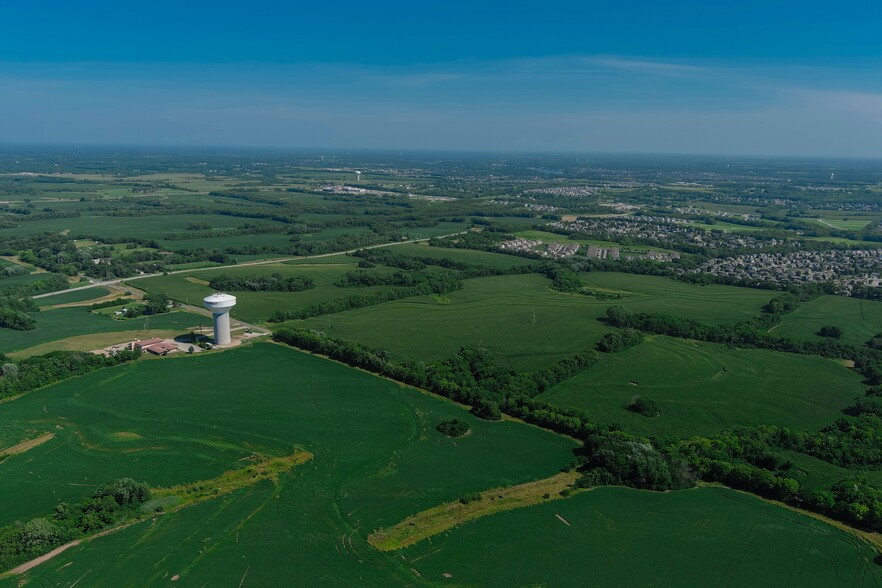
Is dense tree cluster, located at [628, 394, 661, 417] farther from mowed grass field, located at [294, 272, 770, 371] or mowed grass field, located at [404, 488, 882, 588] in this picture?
mowed grass field, located at [294, 272, 770, 371]

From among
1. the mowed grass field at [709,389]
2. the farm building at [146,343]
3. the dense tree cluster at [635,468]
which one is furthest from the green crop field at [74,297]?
the dense tree cluster at [635,468]

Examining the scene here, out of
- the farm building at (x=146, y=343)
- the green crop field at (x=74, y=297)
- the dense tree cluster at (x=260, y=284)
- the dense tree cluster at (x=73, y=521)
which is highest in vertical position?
the dense tree cluster at (x=260, y=284)

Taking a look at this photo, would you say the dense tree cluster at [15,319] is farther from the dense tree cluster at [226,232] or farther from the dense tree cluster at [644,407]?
the dense tree cluster at [644,407]

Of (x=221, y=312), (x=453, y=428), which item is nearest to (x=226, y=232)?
(x=221, y=312)

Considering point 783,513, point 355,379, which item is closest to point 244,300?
point 355,379

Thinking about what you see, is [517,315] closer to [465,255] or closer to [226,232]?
[465,255]

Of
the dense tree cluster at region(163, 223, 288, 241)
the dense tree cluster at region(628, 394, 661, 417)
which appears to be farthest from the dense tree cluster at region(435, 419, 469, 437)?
the dense tree cluster at region(163, 223, 288, 241)
